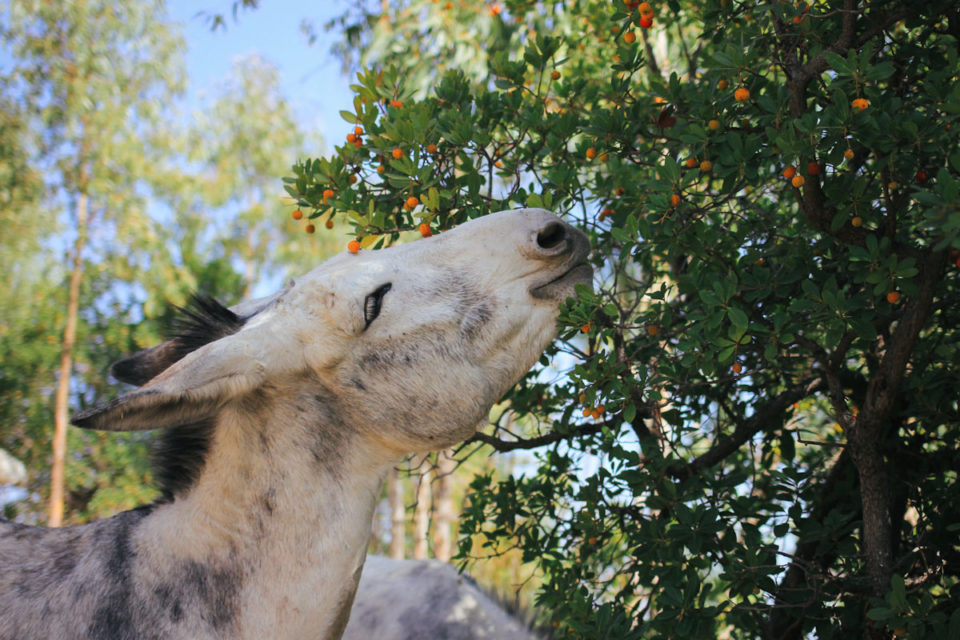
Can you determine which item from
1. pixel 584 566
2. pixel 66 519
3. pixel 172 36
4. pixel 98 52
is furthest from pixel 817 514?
pixel 172 36

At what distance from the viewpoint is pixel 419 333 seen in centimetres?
242

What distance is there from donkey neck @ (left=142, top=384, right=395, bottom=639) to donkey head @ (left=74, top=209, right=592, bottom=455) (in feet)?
0.27

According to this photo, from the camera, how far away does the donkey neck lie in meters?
2.19

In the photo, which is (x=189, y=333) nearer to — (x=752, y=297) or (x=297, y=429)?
(x=297, y=429)

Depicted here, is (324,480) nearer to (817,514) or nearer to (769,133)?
(769,133)

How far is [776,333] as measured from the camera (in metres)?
2.52

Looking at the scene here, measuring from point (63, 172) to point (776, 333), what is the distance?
479 inches

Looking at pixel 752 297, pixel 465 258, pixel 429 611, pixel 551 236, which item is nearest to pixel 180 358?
pixel 465 258

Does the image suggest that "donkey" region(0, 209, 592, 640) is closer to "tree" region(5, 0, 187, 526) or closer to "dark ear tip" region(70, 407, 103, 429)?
"dark ear tip" region(70, 407, 103, 429)

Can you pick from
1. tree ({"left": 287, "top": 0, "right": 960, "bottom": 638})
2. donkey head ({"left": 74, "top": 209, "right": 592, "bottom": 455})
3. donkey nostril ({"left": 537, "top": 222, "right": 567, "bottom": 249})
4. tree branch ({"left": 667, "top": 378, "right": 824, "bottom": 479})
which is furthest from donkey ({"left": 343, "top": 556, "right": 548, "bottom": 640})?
donkey nostril ({"left": 537, "top": 222, "right": 567, "bottom": 249})

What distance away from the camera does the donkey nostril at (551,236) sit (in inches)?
99.0

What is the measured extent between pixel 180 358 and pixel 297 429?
578 millimetres

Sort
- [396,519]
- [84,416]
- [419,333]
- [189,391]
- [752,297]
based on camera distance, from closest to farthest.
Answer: [84,416] → [189,391] → [419,333] → [752,297] → [396,519]

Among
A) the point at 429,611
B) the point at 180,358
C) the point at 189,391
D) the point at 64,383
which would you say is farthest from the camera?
the point at 64,383
